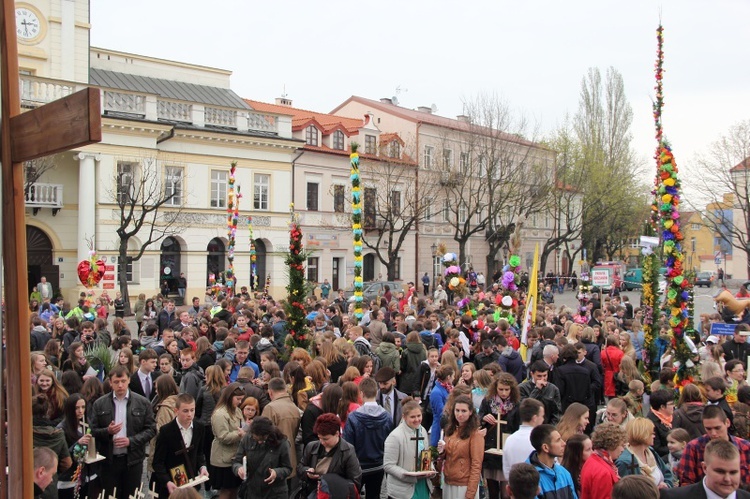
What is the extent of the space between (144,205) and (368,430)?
1052 inches

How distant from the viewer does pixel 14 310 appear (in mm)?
2697

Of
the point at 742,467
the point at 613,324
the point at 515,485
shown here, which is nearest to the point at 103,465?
the point at 515,485

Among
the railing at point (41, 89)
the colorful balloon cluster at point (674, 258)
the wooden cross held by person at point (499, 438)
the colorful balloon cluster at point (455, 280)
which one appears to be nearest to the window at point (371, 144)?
the railing at point (41, 89)

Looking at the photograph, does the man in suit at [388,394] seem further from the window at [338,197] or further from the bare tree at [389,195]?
the window at [338,197]

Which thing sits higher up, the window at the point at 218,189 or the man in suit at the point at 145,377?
the window at the point at 218,189

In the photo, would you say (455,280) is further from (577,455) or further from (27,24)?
(27,24)

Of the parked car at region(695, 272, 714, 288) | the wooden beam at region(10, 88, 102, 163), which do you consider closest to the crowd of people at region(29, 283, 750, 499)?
the wooden beam at region(10, 88, 102, 163)

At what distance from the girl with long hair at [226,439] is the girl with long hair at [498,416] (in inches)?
100

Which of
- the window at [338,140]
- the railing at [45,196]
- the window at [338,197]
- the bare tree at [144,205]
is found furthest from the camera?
the window at [338,140]

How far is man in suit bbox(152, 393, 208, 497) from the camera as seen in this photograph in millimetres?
6477

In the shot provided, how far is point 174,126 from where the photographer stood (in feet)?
114

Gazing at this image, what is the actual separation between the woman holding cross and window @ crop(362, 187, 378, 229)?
36155 millimetres

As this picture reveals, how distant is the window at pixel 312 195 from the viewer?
41.9 meters

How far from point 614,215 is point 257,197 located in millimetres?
29088
